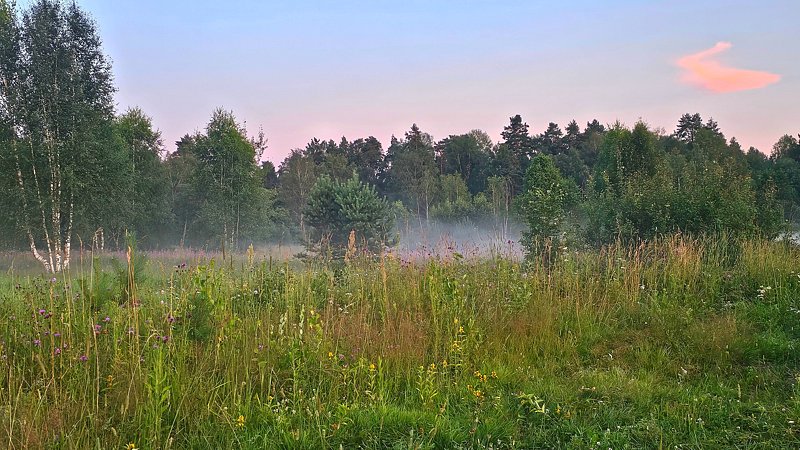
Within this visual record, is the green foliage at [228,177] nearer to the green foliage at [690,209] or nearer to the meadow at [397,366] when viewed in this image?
the green foliage at [690,209]

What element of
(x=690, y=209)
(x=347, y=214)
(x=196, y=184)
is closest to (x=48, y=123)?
(x=347, y=214)

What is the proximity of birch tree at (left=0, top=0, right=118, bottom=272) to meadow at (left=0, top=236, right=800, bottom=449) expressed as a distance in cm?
1339

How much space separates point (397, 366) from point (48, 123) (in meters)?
17.0

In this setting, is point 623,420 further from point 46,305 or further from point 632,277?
point 46,305

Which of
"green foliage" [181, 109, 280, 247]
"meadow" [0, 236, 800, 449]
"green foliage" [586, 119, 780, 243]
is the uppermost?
"green foliage" [181, 109, 280, 247]

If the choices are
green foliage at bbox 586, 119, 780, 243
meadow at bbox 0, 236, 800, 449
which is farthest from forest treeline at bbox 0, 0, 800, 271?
meadow at bbox 0, 236, 800, 449

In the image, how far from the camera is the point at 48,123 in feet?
49.9

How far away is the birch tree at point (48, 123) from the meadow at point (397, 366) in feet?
43.9

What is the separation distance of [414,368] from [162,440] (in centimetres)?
182

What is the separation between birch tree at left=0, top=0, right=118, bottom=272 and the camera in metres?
15.1

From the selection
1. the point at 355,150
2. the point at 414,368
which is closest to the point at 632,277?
the point at 414,368

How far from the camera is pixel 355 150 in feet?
229

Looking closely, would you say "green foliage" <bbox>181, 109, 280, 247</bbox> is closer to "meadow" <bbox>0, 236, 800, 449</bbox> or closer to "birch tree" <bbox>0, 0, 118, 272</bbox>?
"birch tree" <bbox>0, 0, 118, 272</bbox>

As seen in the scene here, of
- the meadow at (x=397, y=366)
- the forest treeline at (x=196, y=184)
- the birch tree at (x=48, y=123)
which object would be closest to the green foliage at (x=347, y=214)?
the forest treeline at (x=196, y=184)
